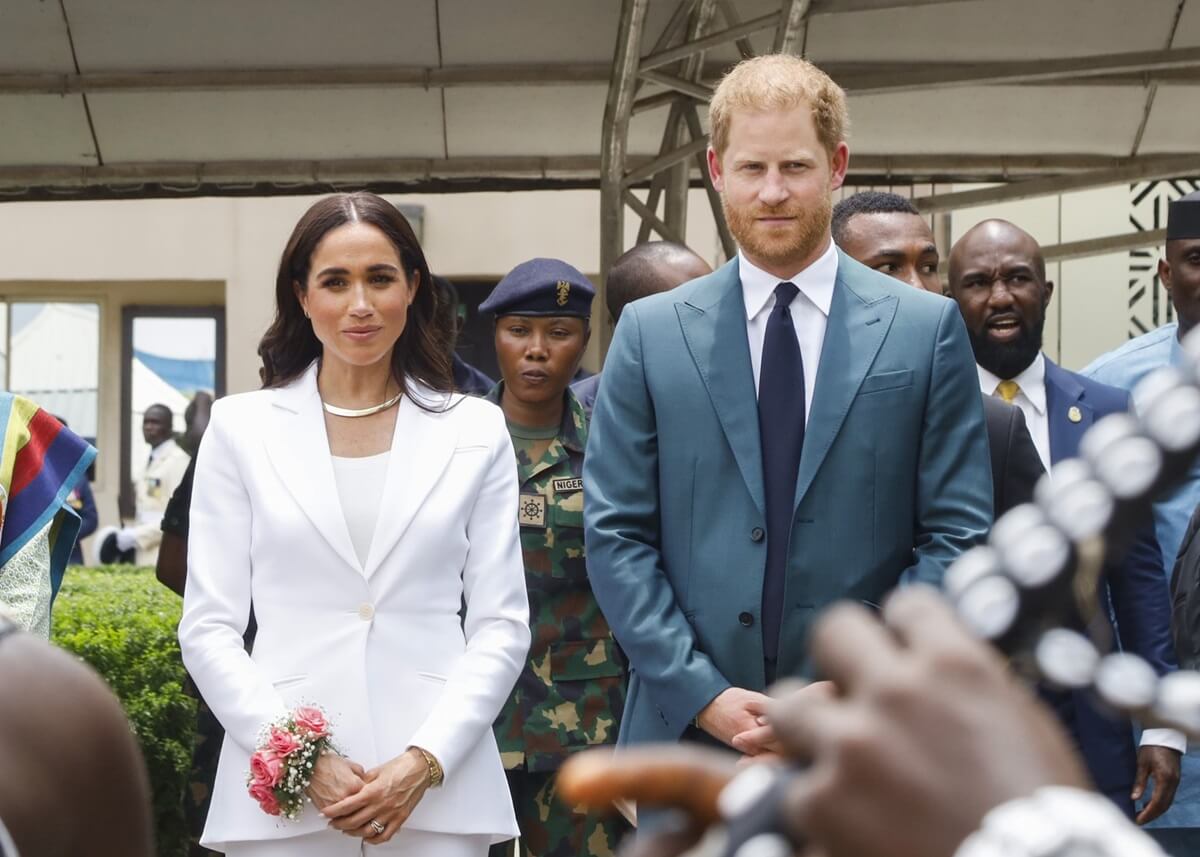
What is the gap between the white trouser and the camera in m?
3.46

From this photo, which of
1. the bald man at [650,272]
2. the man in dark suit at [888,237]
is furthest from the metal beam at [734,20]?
the man in dark suit at [888,237]

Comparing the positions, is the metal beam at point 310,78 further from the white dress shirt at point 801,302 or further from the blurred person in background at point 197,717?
the white dress shirt at point 801,302

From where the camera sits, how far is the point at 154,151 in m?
9.98

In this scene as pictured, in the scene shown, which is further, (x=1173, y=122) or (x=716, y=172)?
(x=1173, y=122)

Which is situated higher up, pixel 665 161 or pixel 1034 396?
pixel 665 161

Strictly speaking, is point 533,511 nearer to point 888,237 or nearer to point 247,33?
point 888,237

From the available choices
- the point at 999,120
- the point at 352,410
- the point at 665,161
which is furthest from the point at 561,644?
the point at 999,120

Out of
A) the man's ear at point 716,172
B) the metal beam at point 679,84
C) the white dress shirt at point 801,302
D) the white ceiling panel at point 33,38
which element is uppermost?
the white ceiling panel at point 33,38

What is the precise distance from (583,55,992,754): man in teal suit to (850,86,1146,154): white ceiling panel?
6996 mm

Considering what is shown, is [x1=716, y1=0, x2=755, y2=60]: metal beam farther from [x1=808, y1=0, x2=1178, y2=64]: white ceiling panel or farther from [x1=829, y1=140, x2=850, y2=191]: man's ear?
[x1=829, y1=140, x2=850, y2=191]: man's ear

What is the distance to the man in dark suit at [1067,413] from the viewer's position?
401 centimetres

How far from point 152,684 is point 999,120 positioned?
6.34 meters

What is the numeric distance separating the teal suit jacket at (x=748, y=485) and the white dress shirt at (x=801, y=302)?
26mm

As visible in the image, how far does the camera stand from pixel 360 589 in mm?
3545
